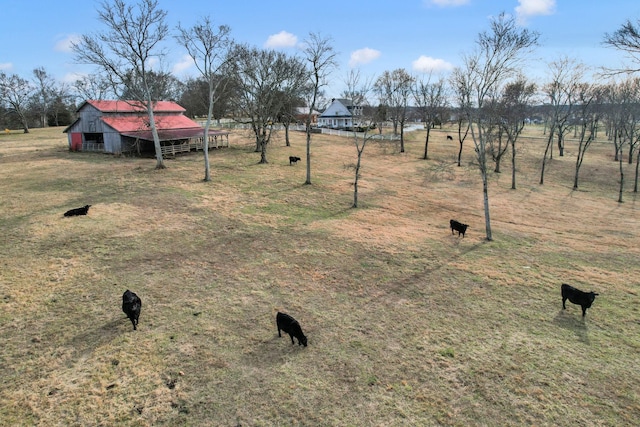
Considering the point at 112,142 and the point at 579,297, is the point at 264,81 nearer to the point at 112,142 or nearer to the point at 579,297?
the point at 112,142

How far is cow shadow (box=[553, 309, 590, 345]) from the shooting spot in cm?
1088

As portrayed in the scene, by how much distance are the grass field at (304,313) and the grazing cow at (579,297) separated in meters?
0.52

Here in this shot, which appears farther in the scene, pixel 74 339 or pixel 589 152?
pixel 589 152

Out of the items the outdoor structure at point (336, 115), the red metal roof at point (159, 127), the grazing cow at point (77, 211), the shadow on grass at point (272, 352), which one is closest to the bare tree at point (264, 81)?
the red metal roof at point (159, 127)

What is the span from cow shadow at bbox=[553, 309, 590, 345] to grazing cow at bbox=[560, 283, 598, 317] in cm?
34

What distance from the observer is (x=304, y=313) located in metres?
11.6

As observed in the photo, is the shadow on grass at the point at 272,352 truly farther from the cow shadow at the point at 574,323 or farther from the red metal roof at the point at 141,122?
the red metal roof at the point at 141,122

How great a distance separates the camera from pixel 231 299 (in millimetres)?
12242

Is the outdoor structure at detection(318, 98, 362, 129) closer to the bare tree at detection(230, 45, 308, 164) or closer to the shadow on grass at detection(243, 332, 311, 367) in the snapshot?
the bare tree at detection(230, 45, 308, 164)

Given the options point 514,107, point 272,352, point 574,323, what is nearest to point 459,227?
point 574,323

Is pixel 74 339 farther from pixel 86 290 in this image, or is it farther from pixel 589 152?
pixel 589 152

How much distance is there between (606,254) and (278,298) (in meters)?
17.2

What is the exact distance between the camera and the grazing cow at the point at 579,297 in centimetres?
1182

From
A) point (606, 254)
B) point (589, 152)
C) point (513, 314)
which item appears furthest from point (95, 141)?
point (589, 152)
